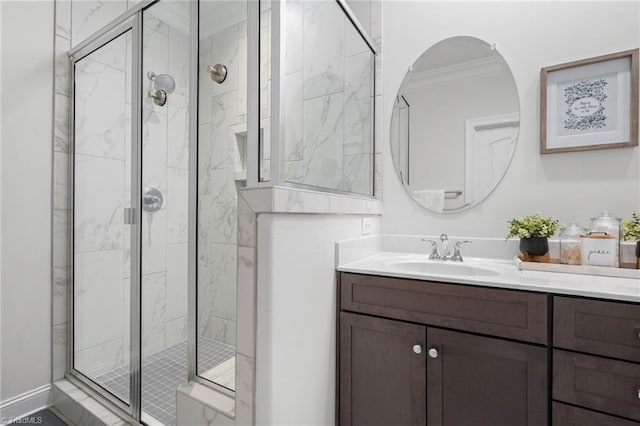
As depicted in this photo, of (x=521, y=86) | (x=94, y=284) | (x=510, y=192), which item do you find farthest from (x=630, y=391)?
(x=94, y=284)

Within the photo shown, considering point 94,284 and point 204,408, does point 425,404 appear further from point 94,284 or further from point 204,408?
point 94,284

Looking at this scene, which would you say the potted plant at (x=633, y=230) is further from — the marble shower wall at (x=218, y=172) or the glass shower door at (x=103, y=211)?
the glass shower door at (x=103, y=211)

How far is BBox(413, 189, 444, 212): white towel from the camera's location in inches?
62.5

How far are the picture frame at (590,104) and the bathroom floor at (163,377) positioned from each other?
63.7 inches

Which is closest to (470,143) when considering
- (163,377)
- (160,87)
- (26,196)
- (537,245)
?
(537,245)

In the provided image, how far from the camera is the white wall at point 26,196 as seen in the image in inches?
58.9

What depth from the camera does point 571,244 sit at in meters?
1.20

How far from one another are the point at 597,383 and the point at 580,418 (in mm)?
111

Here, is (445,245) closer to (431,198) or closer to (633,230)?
(431,198)

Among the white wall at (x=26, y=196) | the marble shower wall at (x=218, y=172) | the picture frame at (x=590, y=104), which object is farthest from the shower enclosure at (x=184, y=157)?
the picture frame at (x=590, y=104)

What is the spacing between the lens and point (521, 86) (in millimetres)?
1415

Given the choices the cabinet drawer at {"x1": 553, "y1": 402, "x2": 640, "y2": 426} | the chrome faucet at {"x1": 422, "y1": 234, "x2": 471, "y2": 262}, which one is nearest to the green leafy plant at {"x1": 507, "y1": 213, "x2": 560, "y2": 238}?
the chrome faucet at {"x1": 422, "y1": 234, "x2": 471, "y2": 262}

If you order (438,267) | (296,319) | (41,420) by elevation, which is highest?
(438,267)

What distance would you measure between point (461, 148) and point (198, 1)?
1.30m
